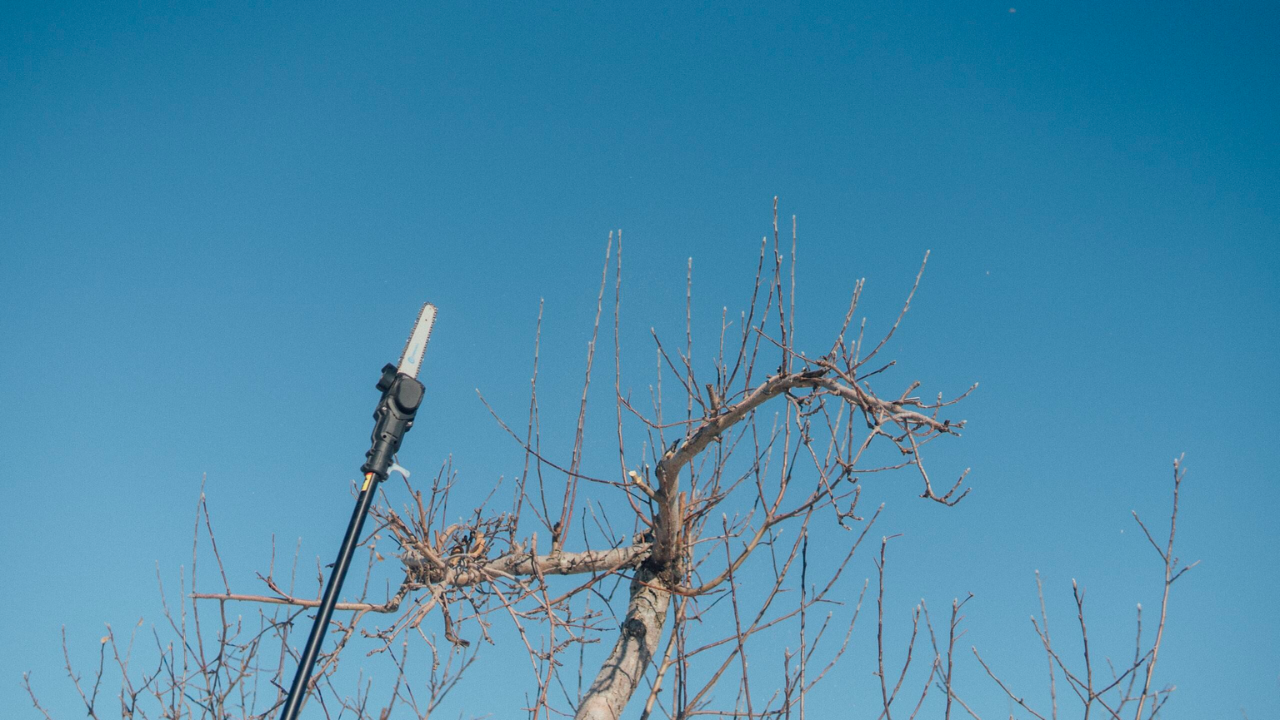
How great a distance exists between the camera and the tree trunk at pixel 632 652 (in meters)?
2.62

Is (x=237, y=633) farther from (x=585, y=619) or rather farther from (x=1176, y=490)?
(x=1176, y=490)

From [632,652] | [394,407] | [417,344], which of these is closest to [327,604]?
[394,407]

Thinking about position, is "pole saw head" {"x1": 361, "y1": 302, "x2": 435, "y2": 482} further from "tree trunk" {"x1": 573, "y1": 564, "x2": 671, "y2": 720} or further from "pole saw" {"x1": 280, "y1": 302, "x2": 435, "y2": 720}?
"tree trunk" {"x1": 573, "y1": 564, "x2": 671, "y2": 720}

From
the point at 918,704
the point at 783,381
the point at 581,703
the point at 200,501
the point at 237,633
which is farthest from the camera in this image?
the point at 237,633

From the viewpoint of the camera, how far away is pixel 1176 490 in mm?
1751

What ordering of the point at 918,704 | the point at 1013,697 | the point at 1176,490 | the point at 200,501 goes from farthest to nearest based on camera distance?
the point at 200,501
the point at 918,704
the point at 1013,697
the point at 1176,490

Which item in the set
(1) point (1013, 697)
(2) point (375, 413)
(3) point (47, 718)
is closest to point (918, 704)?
(1) point (1013, 697)

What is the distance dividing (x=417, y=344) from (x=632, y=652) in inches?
57.5

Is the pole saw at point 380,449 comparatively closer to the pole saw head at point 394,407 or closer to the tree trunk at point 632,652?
the pole saw head at point 394,407

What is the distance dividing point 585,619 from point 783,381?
57.5 inches

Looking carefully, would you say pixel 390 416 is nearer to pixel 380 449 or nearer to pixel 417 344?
pixel 380 449

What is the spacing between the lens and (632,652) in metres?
2.78

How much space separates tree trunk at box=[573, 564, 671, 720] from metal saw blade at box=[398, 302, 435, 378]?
1.38 meters

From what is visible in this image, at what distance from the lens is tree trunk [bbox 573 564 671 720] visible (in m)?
2.62
